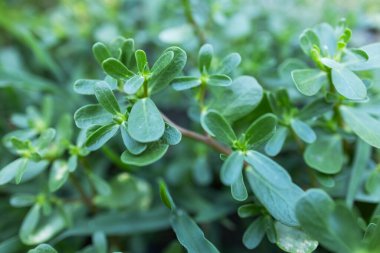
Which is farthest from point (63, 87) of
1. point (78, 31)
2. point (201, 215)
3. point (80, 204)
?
point (201, 215)

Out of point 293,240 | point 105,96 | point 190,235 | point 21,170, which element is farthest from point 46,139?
point 293,240

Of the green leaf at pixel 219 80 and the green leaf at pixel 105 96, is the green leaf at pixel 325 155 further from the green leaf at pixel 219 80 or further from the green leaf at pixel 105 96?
the green leaf at pixel 105 96

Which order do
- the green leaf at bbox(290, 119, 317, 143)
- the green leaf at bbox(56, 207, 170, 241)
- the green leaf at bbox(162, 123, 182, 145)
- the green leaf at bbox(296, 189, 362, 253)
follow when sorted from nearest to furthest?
the green leaf at bbox(296, 189, 362, 253)
the green leaf at bbox(162, 123, 182, 145)
the green leaf at bbox(290, 119, 317, 143)
the green leaf at bbox(56, 207, 170, 241)

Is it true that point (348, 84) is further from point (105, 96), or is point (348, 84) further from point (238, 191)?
point (105, 96)

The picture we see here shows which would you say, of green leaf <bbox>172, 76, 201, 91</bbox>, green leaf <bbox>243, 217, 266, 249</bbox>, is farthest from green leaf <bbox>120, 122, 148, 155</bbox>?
green leaf <bbox>243, 217, 266, 249</bbox>

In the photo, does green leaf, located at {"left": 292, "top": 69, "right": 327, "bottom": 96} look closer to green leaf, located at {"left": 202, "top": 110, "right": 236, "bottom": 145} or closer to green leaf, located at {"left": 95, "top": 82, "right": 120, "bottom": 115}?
green leaf, located at {"left": 202, "top": 110, "right": 236, "bottom": 145}
